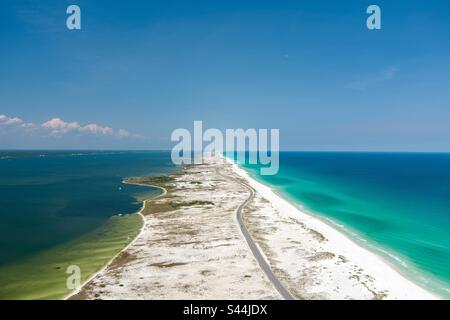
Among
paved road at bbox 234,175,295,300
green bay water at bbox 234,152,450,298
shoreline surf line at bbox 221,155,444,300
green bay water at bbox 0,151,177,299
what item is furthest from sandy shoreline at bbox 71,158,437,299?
green bay water at bbox 0,151,177,299

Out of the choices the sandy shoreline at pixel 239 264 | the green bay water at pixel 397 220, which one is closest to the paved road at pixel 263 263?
the sandy shoreline at pixel 239 264

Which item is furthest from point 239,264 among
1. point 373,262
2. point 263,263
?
point 373,262

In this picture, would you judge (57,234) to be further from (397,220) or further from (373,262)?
(397,220)

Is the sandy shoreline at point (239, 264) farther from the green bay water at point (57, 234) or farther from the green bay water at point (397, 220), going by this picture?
the green bay water at point (57, 234)
